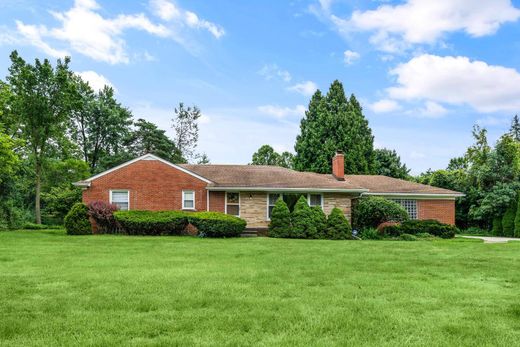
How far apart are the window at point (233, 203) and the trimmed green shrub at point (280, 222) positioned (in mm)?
3096

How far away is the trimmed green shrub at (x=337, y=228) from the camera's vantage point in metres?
22.5

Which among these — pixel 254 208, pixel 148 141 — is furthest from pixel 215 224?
pixel 148 141

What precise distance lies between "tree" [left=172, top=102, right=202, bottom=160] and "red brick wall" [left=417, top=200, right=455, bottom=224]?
101 ft

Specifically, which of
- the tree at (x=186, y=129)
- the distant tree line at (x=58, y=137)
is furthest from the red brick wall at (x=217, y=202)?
the tree at (x=186, y=129)

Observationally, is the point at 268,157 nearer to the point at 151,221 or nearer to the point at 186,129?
the point at 186,129

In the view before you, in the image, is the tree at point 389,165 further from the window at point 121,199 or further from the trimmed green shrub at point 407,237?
the window at point 121,199

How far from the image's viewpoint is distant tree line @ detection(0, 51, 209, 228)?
2844cm

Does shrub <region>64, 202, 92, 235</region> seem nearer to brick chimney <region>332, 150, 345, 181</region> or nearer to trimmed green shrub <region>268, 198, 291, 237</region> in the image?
trimmed green shrub <region>268, 198, 291, 237</region>

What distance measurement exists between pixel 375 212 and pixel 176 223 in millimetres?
11001

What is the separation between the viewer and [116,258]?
1217cm

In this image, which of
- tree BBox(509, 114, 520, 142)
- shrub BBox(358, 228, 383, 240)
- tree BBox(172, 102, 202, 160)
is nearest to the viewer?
shrub BBox(358, 228, 383, 240)

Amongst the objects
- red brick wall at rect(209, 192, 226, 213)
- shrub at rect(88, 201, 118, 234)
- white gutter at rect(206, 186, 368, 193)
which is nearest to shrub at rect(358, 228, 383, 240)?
white gutter at rect(206, 186, 368, 193)

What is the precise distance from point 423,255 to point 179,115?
42.6m

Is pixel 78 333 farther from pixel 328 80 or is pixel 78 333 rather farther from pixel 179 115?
pixel 179 115
